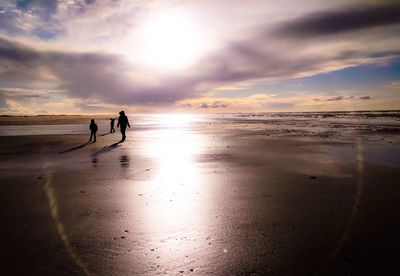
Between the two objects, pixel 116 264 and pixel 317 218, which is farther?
pixel 317 218

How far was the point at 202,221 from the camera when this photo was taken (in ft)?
24.0

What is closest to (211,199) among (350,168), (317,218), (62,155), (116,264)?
(317,218)

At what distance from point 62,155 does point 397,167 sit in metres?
17.3

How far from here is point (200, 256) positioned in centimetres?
557

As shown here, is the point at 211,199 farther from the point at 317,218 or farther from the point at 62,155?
the point at 62,155

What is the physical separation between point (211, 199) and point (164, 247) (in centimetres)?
332

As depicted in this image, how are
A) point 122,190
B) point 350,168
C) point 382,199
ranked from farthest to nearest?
point 350,168 < point 122,190 < point 382,199

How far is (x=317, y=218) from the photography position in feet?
24.3

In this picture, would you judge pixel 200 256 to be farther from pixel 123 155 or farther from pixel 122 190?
pixel 123 155

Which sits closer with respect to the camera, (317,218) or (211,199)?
(317,218)

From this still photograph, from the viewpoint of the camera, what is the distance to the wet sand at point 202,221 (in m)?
5.32

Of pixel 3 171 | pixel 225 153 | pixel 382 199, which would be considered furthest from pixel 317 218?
pixel 3 171

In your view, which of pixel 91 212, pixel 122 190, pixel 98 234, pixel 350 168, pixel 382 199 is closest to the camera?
pixel 98 234

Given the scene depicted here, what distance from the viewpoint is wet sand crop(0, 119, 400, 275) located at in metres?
5.32
